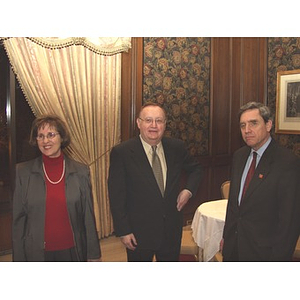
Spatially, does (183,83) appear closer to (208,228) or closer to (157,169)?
(157,169)

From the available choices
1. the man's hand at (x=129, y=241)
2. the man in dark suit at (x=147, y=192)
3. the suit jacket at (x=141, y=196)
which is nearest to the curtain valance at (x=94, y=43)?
the man in dark suit at (x=147, y=192)

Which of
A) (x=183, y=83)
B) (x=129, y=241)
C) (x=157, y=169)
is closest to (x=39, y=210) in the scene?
(x=129, y=241)

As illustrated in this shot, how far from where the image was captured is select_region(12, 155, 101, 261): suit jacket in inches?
66.6

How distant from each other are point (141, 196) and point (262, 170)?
0.59 meters

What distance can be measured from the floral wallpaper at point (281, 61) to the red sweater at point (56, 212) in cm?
108

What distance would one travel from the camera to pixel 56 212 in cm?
171

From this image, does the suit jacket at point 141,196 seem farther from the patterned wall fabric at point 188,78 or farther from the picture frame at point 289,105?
the picture frame at point 289,105

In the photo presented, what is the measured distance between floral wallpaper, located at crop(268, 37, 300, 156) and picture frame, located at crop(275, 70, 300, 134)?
35mm

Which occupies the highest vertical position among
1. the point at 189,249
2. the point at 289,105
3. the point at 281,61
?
the point at 281,61

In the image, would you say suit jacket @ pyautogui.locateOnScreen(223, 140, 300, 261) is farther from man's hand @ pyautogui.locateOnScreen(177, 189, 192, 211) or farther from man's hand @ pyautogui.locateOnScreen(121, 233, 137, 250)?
man's hand @ pyautogui.locateOnScreen(121, 233, 137, 250)

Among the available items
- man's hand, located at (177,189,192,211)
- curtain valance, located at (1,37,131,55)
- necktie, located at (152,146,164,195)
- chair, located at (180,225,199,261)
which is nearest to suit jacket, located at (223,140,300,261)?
man's hand, located at (177,189,192,211)
